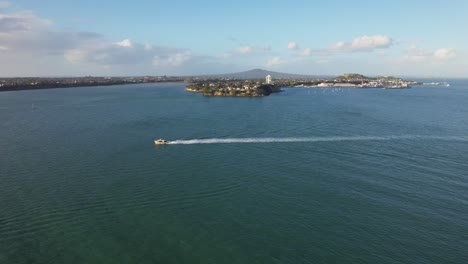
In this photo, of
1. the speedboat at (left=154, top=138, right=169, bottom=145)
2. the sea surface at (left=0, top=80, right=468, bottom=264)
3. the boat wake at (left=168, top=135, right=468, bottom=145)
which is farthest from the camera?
the boat wake at (left=168, top=135, right=468, bottom=145)

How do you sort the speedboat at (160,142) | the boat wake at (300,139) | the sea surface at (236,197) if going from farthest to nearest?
the boat wake at (300,139) < the speedboat at (160,142) < the sea surface at (236,197)

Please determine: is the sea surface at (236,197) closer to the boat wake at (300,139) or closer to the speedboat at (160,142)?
the boat wake at (300,139)

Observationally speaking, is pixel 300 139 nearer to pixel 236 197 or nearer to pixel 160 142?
pixel 160 142

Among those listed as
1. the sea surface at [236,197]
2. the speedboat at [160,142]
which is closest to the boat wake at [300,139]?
the sea surface at [236,197]

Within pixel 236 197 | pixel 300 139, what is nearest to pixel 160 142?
pixel 300 139

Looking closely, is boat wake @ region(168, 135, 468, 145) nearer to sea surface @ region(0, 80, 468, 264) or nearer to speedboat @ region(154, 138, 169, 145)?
sea surface @ region(0, 80, 468, 264)

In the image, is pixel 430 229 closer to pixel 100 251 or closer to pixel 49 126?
pixel 100 251

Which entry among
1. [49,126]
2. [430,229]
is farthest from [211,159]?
[49,126]

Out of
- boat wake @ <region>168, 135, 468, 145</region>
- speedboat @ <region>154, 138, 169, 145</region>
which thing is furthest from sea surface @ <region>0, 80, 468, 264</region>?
speedboat @ <region>154, 138, 169, 145</region>
